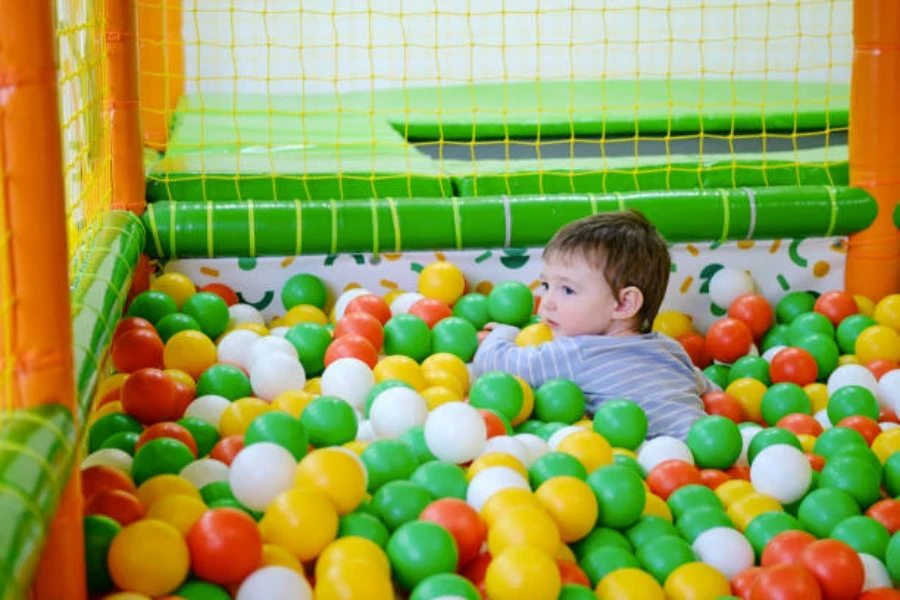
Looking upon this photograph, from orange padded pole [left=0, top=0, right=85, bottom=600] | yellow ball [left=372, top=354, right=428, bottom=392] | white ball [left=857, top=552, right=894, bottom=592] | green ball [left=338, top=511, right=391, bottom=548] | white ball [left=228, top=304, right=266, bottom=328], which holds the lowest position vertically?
white ball [left=857, top=552, right=894, bottom=592]

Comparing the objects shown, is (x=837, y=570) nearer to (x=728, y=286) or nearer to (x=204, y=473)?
(x=204, y=473)

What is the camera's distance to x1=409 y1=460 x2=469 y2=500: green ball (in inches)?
62.6

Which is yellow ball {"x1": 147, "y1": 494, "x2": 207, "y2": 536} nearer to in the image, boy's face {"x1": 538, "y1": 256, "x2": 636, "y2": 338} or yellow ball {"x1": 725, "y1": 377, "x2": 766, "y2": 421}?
boy's face {"x1": 538, "y1": 256, "x2": 636, "y2": 338}

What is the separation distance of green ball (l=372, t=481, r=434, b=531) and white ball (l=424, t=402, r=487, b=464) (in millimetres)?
149

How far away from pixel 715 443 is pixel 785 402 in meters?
0.31

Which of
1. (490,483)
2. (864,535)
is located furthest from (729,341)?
(490,483)

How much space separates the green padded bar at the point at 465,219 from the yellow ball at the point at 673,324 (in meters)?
0.15

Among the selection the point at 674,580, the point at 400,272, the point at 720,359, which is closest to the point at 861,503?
the point at 674,580

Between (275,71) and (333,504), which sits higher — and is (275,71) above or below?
above

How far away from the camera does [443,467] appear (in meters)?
1.62

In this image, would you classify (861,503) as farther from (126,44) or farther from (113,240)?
(126,44)

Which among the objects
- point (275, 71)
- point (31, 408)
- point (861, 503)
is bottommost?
point (861, 503)

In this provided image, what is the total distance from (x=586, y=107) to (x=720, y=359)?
1803 millimetres

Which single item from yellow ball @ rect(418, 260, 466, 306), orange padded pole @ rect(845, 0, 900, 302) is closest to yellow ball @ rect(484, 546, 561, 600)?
yellow ball @ rect(418, 260, 466, 306)
